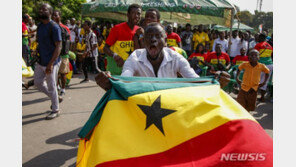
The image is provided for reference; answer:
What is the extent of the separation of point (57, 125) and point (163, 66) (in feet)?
9.93

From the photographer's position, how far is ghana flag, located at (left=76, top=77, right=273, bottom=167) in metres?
2.11

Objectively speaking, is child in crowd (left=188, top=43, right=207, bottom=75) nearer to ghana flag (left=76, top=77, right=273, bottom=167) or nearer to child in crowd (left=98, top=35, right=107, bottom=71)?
child in crowd (left=98, top=35, right=107, bottom=71)

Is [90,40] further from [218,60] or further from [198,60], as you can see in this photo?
[218,60]

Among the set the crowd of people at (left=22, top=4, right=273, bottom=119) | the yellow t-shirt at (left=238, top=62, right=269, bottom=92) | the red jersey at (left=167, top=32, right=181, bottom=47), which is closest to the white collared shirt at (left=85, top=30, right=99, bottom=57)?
the crowd of people at (left=22, top=4, right=273, bottom=119)

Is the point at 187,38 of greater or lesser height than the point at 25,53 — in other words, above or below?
above

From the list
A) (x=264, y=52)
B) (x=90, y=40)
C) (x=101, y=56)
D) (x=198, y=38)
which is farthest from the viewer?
(x=198, y=38)

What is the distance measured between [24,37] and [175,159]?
9.05 m

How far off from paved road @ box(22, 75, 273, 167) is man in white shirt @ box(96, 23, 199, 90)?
51.2 inches

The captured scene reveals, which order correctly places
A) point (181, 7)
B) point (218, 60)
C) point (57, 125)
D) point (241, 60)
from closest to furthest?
point (57, 125) < point (218, 60) < point (241, 60) < point (181, 7)

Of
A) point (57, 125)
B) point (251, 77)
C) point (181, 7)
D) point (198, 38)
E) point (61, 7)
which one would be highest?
point (61, 7)

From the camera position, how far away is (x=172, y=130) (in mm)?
2211

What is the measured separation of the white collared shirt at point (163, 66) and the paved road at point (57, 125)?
1277mm

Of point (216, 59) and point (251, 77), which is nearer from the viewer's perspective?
point (251, 77)

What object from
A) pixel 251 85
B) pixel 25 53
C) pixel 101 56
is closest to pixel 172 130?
pixel 251 85
